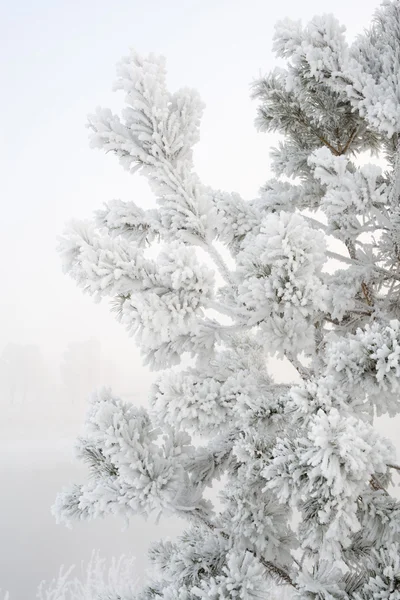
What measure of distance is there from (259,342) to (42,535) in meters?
26.0

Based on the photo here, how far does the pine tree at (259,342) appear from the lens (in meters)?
2.29

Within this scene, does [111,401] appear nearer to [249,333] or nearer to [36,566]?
[249,333]

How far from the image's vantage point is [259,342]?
282 centimetres

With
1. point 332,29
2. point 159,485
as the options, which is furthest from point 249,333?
point 332,29

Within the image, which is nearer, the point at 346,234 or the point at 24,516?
the point at 346,234

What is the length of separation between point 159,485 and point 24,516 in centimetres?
2770

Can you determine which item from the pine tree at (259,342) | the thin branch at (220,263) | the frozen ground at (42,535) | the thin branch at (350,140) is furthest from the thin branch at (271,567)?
the frozen ground at (42,535)

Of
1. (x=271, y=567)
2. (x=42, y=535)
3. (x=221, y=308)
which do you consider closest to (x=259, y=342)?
(x=221, y=308)

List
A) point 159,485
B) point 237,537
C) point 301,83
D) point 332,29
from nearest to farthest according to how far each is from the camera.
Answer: point 159,485, point 237,537, point 332,29, point 301,83

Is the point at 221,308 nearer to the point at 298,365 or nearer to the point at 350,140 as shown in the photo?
the point at 298,365

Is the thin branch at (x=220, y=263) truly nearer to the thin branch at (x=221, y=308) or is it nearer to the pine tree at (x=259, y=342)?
the pine tree at (x=259, y=342)

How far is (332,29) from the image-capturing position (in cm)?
359

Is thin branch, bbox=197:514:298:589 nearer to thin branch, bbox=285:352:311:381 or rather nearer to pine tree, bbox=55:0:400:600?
pine tree, bbox=55:0:400:600

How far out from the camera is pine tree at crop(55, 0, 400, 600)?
229 cm
